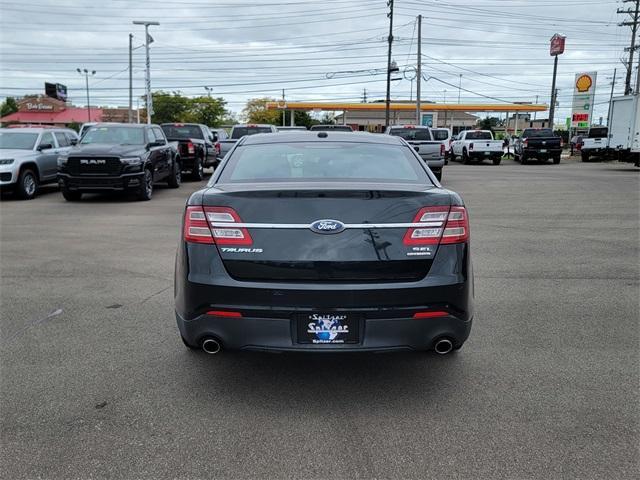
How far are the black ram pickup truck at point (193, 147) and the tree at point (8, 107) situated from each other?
108 meters

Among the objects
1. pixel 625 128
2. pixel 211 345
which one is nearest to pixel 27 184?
pixel 211 345

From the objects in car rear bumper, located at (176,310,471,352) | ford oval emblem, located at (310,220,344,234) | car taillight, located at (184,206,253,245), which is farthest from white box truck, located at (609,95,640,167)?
car taillight, located at (184,206,253,245)

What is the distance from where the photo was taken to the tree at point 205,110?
9306cm

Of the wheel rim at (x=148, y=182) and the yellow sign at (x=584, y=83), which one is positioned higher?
the yellow sign at (x=584, y=83)

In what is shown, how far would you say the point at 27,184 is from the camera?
1456 cm

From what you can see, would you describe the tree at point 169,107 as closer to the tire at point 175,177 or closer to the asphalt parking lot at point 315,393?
the tire at point 175,177

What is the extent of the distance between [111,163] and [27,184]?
2811 mm

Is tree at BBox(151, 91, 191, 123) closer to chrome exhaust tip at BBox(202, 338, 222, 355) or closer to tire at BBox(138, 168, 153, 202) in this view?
tire at BBox(138, 168, 153, 202)

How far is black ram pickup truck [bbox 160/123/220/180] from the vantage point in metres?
19.2

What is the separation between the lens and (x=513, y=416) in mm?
3492

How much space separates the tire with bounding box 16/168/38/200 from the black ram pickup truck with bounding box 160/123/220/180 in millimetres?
5030

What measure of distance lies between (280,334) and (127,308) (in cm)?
272

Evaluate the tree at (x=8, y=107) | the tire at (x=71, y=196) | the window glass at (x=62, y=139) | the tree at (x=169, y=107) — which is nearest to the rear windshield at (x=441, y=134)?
the window glass at (x=62, y=139)

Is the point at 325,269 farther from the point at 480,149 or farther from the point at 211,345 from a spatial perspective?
the point at 480,149
